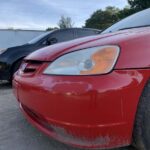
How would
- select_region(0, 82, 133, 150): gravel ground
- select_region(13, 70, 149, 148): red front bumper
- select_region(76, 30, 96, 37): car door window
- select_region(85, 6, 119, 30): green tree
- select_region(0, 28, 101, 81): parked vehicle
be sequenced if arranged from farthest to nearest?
select_region(85, 6, 119, 30): green tree < select_region(76, 30, 96, 37): car door window < select_region(0, 28, 101, 81): parked vehicle < select_region(0, 82, 133, 150): gravel ground < select_region(13, 70, 149, 148): red front bumper

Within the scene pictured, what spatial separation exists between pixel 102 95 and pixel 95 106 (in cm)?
9

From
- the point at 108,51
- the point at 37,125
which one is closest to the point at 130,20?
the point at 108,51

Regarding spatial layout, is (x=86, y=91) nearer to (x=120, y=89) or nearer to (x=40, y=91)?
(x=120, y=89)

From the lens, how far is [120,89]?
2076mm

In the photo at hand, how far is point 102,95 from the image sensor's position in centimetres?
207

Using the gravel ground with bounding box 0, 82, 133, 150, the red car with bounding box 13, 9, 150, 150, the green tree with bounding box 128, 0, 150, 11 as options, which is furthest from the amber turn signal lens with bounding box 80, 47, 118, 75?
the green tree with bounding box 128, 0, 150, 11

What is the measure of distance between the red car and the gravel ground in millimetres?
528

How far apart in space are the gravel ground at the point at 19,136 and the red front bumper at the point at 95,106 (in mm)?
598

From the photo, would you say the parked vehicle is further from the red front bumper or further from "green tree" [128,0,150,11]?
"green tree" [128,0,150,11]

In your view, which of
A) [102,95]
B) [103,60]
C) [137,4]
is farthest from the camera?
[137,4]

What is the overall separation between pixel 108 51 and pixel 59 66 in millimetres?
410

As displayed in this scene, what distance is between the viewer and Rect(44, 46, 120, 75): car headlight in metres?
2.18

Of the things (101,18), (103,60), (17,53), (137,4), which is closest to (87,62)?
(103,60)

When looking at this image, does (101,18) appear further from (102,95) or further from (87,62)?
(102,95)
